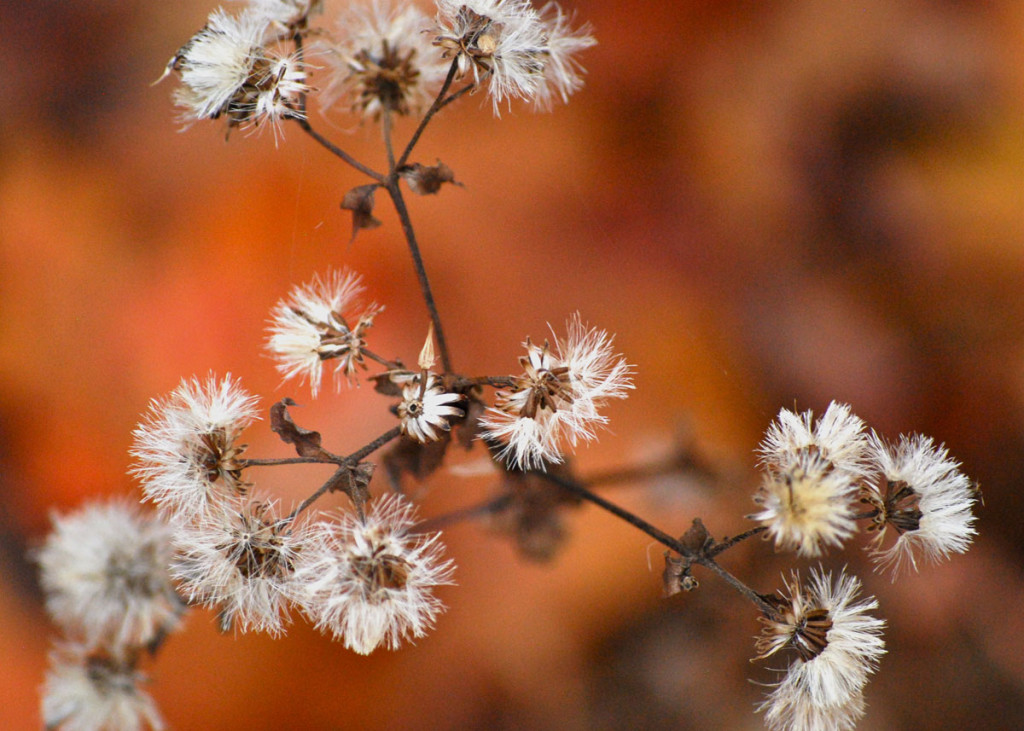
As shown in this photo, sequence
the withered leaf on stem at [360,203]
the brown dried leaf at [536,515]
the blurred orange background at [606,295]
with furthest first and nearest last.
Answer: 1. the blurred orange background at [606,295]
2. the brown dried leaf at [536,515]
3. the withered leaf on stem at [360,203]

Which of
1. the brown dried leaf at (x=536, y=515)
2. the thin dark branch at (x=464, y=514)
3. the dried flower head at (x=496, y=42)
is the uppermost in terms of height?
the dried flower head at (x=496, y=42)

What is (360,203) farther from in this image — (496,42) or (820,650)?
(820,650)

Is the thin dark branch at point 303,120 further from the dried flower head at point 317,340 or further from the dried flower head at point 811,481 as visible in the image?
the dried flower head at point 811,481

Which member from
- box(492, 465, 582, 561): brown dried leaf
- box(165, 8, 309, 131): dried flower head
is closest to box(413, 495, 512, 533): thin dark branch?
box(492, 465, 582, 561): brown dried leaf

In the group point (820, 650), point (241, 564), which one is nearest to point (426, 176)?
point (241, 564)

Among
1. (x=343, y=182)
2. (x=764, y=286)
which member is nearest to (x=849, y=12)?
(x=764, y=286)

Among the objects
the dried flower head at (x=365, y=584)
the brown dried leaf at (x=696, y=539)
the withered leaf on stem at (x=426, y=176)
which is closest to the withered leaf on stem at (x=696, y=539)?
the brown dried leaf at (x=696, y=539)

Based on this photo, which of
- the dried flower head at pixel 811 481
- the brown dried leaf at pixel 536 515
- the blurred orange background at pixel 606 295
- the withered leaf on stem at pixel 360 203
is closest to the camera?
the dried flower head at pixel 811 481
